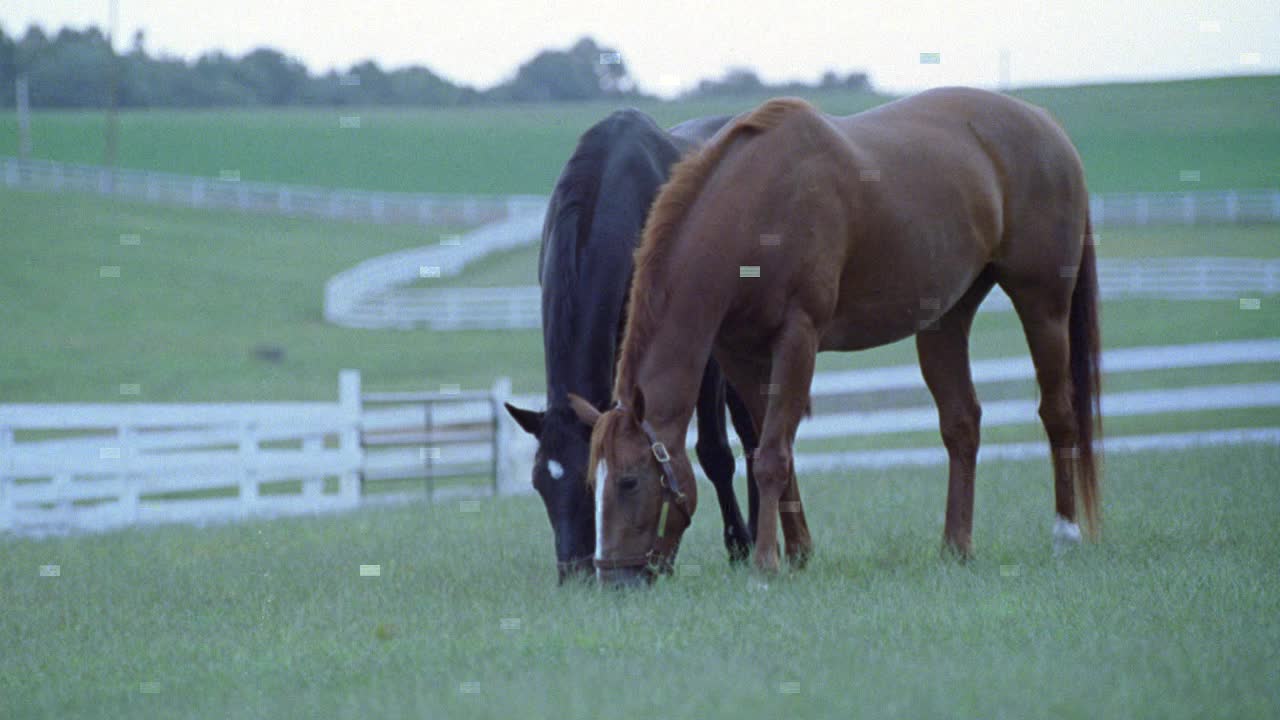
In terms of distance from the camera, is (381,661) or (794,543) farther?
(794,543)

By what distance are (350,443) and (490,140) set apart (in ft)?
181

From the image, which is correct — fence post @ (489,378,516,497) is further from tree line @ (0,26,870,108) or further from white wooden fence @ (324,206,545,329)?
tree line @ (0,26,870,108)

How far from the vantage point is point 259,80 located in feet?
155

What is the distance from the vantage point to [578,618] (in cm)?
519

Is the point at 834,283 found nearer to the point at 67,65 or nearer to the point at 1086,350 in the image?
the point at 1086,350

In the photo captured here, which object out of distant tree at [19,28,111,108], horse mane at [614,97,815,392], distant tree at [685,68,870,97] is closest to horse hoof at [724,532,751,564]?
horse mane at [614,97,815,392]

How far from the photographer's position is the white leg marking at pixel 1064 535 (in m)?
6.79

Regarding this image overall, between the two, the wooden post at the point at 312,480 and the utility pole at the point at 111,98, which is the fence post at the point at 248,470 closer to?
the wooden post at the point at 312,480

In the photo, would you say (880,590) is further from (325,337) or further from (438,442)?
(325,337)

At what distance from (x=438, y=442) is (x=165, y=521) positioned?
2766 millimetres

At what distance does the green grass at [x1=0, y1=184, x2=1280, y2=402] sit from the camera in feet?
77.7

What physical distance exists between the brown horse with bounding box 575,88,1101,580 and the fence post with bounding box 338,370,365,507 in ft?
22.9


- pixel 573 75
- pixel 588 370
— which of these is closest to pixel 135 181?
pixel 573 75

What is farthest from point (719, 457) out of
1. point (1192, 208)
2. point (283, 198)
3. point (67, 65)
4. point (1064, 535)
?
point (67, 65)
